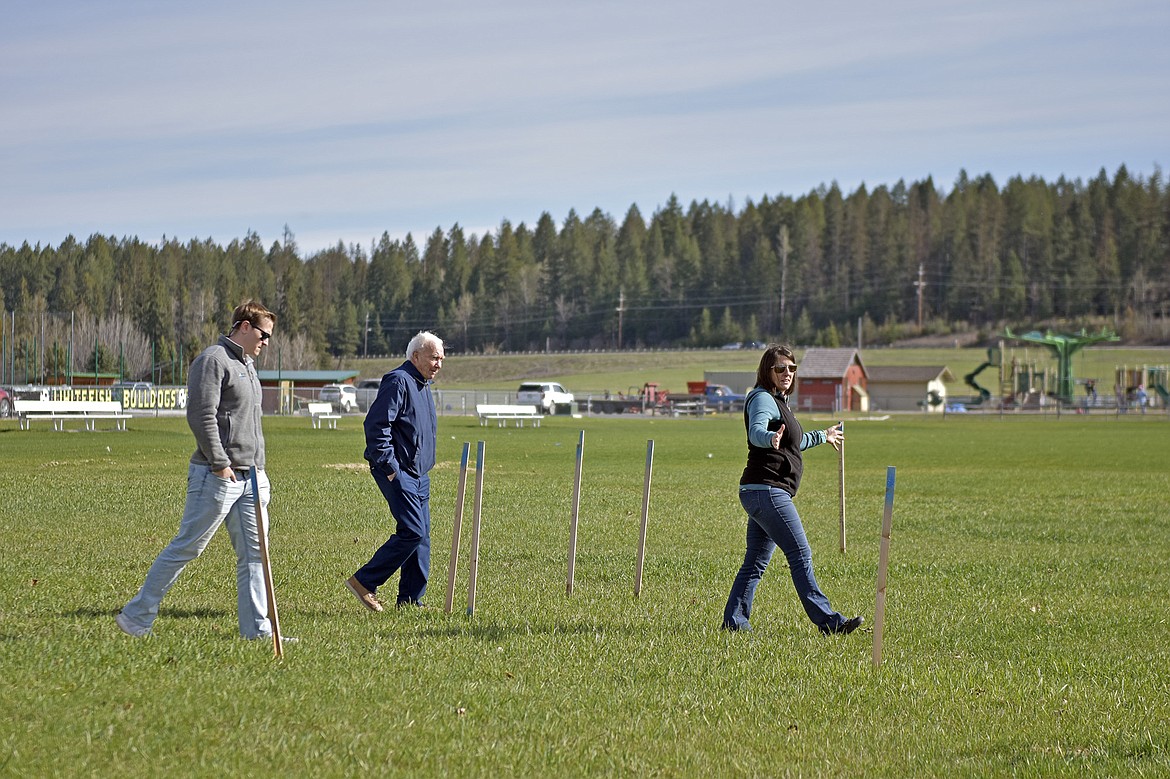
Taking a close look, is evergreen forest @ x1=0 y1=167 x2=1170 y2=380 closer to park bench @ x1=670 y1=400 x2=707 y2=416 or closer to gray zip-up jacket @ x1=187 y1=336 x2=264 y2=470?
park bench @ x1=670 y1=400 x2=707 y2=416

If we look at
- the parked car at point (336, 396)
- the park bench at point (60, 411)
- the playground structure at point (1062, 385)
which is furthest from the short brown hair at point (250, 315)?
the playground structure at point (1062, 385)

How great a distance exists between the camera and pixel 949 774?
20.2 ft

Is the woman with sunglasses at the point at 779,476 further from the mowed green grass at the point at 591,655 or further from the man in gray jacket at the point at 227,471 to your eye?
the man in gray jacket at the point at 227,471

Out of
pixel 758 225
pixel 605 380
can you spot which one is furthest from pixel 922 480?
pixel 758 225

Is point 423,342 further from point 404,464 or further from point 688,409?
point 688,409

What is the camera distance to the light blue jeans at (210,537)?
8.36 m

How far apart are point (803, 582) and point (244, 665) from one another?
400 cm

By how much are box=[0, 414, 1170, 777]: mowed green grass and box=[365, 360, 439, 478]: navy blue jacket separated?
1.18 metres

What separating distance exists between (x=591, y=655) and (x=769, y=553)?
6.08 feet

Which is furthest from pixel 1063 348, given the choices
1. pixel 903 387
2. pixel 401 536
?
pixel 401 536

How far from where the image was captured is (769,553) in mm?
9688

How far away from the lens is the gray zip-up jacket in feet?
26.9

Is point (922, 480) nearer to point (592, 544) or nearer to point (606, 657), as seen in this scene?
point (592, 544)

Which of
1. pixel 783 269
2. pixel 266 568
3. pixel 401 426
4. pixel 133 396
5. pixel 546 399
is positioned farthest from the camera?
pixel 783 269
